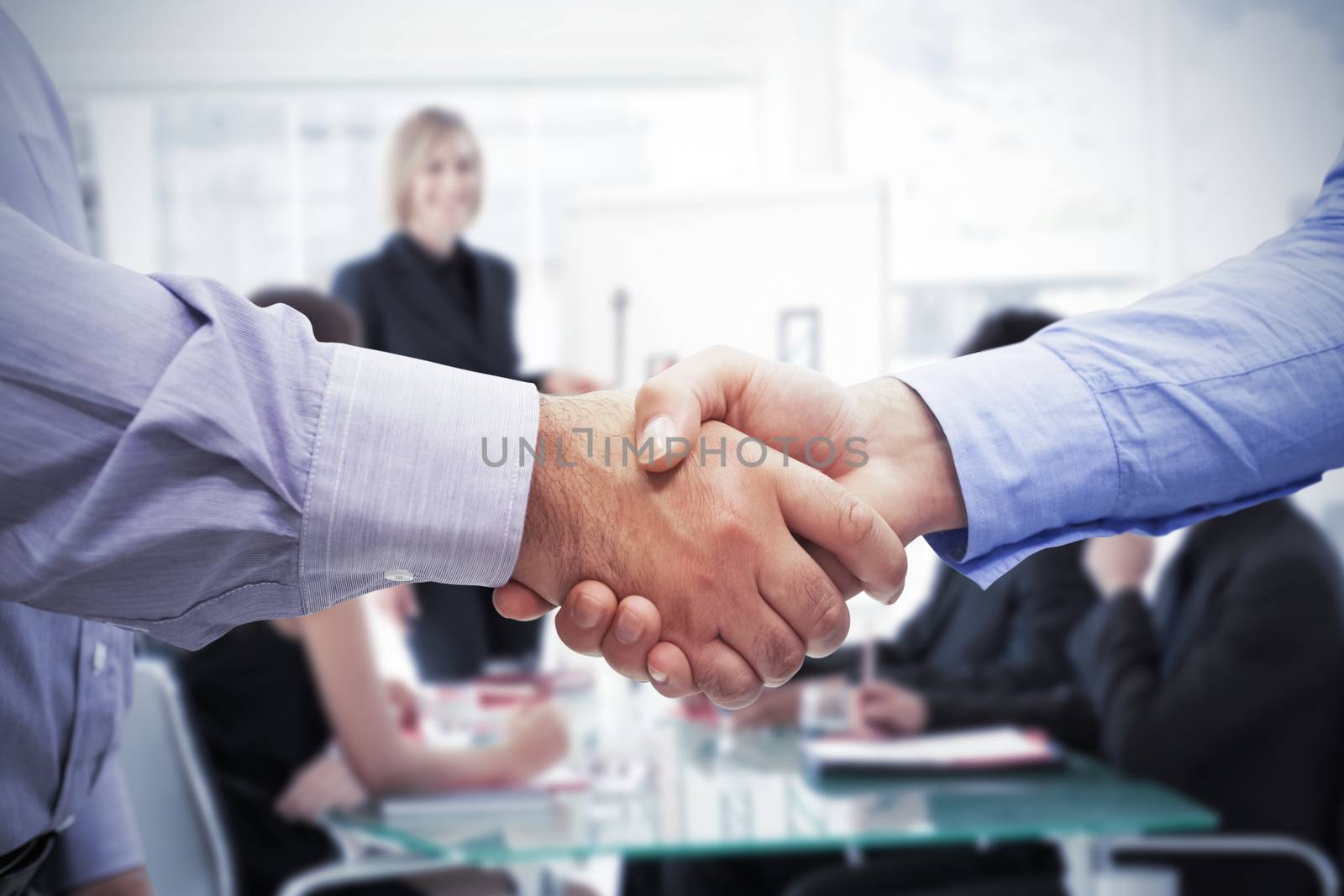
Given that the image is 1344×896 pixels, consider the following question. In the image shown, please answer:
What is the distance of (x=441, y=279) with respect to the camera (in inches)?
117

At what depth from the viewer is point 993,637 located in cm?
229

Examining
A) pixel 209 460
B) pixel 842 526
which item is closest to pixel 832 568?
pixel 842 526

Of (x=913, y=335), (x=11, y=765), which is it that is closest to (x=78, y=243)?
(x=11, y=765)

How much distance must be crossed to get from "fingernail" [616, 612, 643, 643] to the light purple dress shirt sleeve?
0.30 metres

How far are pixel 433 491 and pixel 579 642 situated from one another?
0.22 metres

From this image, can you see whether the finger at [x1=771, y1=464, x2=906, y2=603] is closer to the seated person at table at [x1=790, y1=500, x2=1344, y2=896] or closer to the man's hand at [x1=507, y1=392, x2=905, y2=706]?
the man's hand at [x1=507, y1=392, x2=905, y2=706]

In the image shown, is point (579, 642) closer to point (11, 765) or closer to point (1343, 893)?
point (11, 765)

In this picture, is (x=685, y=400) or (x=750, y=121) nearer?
(x=685, y=400)

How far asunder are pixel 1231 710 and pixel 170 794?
1815 mm

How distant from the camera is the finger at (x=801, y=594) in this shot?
843 millimetres

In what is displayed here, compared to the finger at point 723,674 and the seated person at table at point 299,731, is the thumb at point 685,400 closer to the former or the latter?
the finger at point 723,674

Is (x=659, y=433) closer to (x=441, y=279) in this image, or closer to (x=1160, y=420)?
(x=1160, y=420)

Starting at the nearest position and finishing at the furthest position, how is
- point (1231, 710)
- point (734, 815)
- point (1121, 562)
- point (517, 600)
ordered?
point (517, 600) < point (734, 815) < point (1231, 710) < point (1121, 562)

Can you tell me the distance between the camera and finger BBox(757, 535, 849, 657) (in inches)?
33.2
